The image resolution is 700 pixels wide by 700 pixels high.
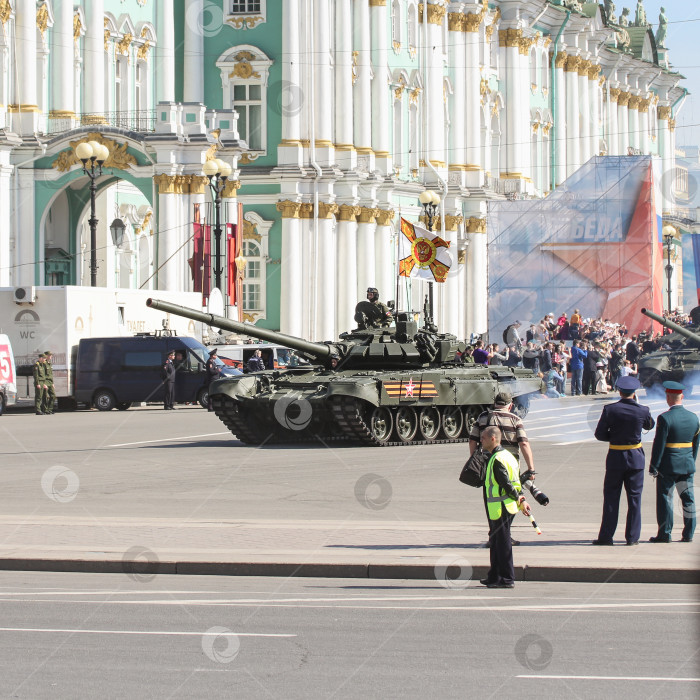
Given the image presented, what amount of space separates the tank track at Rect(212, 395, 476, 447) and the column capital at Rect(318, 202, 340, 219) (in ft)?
94.8

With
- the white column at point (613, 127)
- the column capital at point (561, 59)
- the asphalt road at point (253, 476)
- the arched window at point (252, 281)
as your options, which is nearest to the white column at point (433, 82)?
the arched window at point (252, 281)

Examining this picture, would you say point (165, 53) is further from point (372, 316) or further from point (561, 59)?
point (561, 59)

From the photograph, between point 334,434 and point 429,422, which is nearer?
point 334,434

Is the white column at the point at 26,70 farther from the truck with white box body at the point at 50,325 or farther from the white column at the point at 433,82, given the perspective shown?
the white column at the point at 433,82

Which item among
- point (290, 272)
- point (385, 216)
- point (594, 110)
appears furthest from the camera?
point (594, 110)

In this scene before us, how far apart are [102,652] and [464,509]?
785 cm

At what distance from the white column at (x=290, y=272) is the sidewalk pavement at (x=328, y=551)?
127ft

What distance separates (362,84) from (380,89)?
165cm

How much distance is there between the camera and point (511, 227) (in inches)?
2277

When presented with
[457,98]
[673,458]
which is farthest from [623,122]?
[673,458]

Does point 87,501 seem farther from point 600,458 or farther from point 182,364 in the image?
point 182,364

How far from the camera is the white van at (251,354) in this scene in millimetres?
41594

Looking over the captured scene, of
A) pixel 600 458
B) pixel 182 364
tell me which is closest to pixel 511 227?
pixel 182 364

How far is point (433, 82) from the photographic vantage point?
2584 inches
